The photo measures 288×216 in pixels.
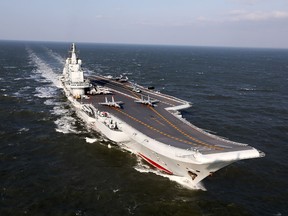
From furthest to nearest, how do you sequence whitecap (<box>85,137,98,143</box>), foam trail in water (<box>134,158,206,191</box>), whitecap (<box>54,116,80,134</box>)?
whitecap (<box>54,116,80,134</box>), whitecap (<box>85,137,98,143</box>), foam trail in water (<box>134,158,206,191</box>)

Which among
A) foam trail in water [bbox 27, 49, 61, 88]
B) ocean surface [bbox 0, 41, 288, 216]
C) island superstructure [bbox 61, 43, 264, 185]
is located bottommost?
ocean surface [bbox 0, 41, 288, 216]

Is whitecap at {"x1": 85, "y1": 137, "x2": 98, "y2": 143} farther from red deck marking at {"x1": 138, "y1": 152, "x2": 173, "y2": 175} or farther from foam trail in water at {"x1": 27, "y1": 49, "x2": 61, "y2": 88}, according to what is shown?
foam trail in water at {"x1": 27, "y1": 49, "x2": 61, "y2": 88}

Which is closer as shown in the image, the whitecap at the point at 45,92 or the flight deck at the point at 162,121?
the flight deck at the point at 162,121

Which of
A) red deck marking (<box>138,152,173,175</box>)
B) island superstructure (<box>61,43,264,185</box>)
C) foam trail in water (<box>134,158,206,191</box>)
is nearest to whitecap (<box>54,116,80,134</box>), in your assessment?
island superstructure (<box>61,43,264,185</box>)

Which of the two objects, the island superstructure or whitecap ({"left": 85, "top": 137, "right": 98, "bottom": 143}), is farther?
whitecap ({"left": 85, "top": 137, "right": 98, "bottom": 143})

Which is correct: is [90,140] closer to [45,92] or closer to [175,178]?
[175,178]

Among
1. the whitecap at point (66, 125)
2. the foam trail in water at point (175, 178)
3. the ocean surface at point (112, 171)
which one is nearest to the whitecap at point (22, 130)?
the ocean surface at point (112, 171)

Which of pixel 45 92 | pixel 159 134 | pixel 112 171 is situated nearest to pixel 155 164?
pixel 159 134

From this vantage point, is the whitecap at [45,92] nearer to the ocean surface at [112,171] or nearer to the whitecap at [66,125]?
the ocean surface at [112,171]

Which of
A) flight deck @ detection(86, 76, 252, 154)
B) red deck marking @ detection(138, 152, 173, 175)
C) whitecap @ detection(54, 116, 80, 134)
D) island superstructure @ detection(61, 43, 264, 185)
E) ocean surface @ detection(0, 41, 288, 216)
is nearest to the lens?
ocean surface @ detection(0, 41, 288, 216)
